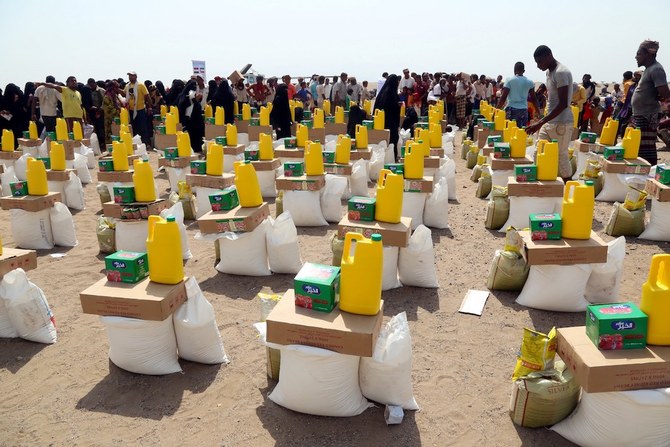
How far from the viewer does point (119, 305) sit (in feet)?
9.55

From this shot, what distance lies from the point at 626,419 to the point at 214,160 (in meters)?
4.49

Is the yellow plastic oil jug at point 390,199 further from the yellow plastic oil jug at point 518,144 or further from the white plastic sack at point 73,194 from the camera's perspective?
the white plastic sack at point 73,194

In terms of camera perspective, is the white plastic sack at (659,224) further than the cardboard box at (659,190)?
Yes

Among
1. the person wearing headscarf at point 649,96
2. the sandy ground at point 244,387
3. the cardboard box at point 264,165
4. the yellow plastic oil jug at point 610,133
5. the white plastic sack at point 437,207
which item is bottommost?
the sandy ground at point 244,387

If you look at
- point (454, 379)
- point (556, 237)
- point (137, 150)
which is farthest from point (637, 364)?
point (137, 150)

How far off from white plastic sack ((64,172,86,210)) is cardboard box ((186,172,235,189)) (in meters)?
1.92

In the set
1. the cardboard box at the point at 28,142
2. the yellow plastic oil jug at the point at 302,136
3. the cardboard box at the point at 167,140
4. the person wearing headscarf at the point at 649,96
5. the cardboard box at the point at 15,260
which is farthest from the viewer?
the cardboard box at the point at 28,142

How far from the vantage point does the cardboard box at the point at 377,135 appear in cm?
852

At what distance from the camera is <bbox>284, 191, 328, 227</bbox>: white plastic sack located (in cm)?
566

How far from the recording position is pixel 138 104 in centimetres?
1087

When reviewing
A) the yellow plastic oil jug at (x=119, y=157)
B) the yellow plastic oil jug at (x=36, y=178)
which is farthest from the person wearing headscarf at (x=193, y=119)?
the yellow plastic oil jug at (x=36, y=178)

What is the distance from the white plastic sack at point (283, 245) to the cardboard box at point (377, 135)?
4.40 metres

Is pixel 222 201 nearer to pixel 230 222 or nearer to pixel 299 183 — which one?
pixel 230 222

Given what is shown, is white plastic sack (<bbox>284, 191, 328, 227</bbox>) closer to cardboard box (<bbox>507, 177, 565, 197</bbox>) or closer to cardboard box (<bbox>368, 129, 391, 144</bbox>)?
cardboard box (<bbox>507, 177, 565, 197</bbox>)
